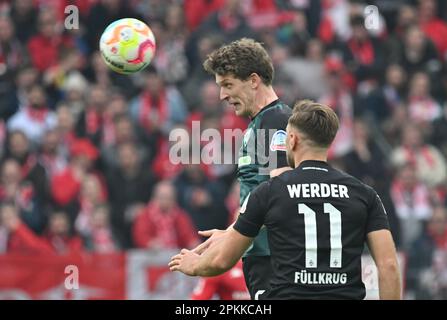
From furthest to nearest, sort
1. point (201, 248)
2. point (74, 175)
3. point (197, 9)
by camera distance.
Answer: point (197, 9), point (74, 175), point (201, 248)

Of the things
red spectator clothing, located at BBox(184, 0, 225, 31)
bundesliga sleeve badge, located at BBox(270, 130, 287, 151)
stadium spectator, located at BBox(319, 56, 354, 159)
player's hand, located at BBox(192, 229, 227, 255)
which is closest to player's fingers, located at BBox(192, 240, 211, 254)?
player's hand, located at BBox(192, 229, 227, 255)

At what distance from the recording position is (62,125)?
48.0ft

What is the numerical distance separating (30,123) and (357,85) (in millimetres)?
4919

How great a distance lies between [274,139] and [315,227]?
4.66ft

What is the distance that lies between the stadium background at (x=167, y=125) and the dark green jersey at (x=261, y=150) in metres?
4.76

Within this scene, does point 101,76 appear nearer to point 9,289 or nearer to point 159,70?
point 159,70

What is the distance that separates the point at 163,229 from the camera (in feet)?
44.5

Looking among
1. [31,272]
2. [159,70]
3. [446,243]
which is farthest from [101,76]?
[446,243]

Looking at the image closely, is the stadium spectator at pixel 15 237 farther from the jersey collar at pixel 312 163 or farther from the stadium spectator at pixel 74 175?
the jersey collar at pixel 312 163

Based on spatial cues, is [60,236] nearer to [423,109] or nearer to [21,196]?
[21,196]

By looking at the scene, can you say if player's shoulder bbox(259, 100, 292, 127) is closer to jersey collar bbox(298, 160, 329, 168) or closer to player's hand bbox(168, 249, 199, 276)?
jersey collar bbox(298, 160, 329, 168)

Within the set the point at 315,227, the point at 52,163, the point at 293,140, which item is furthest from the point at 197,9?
the point at 315,227

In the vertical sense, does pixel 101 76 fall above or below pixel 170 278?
above
